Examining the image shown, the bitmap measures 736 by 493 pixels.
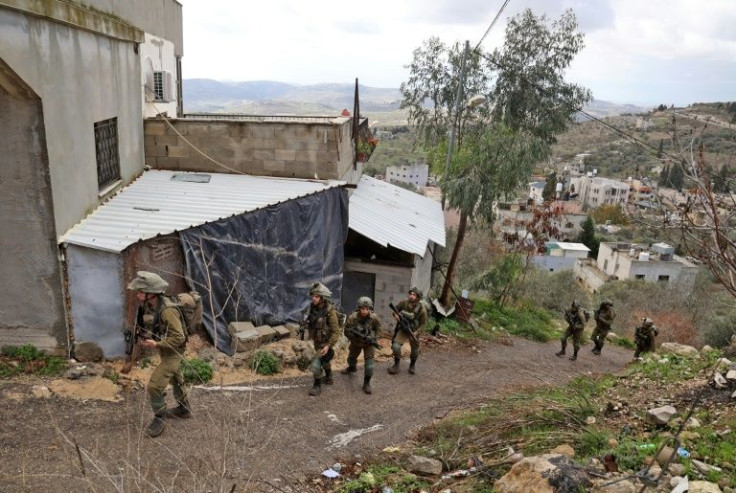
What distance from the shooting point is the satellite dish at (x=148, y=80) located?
413 inches

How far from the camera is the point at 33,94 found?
6008 mm

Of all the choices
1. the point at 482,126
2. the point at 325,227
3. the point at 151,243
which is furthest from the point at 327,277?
the point at 482,126

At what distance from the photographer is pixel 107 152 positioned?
338 inches

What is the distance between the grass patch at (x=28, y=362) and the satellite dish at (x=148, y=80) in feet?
19.1

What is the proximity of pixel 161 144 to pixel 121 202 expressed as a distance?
2655 millimetres

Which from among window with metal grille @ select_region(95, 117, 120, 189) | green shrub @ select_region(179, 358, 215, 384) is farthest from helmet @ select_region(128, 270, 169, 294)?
window with metal grille @ select_region(95, 117, 120, 189)

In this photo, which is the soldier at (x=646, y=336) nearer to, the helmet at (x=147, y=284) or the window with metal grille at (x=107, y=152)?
the helmet at (x=147, y=284)

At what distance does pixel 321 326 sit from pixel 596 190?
237 ft

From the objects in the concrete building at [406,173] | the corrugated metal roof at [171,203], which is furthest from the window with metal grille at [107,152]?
the concrete building at [406,173]

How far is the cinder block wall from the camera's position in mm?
10570

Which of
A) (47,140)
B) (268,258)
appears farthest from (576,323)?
(47,140)

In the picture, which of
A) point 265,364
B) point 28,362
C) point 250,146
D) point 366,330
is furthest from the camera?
point 250,146

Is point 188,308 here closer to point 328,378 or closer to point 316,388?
point 316,388

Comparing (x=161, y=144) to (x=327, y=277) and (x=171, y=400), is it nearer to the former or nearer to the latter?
(x=327, y=277)
